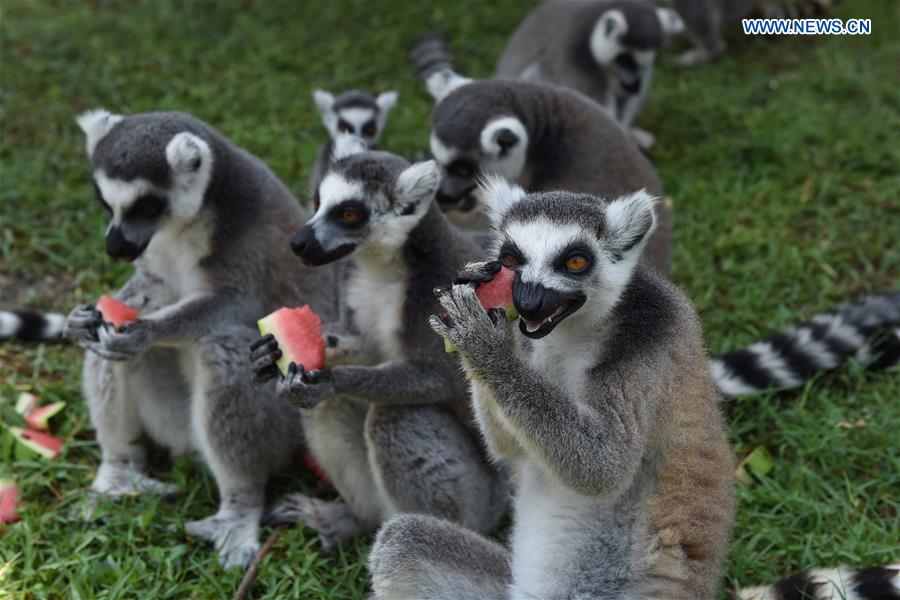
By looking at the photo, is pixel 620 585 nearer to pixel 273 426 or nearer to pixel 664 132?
pixel 273 426

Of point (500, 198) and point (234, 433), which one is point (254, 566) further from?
point (500, 198)

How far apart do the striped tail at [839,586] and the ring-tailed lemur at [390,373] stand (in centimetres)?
121

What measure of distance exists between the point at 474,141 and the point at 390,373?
216cm

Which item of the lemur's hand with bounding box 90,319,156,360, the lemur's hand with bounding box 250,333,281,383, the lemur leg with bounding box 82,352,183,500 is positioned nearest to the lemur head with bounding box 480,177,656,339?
the lemur's hand with bounding box 250,333,281,383

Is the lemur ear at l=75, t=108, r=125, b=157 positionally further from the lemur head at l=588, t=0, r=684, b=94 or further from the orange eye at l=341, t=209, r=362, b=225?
the lemur head at l=588, t=0, r=684, b=94

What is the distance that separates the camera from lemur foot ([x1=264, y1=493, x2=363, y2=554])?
4402 millimetres

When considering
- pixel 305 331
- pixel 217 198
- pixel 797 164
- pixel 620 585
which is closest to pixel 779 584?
pixel 620 585

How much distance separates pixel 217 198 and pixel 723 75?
583 centimetres

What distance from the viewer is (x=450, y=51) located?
9.15 metres

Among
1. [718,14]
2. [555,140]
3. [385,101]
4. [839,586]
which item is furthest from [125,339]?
[718,14]

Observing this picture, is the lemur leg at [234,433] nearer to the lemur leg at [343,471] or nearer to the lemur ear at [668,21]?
the lemur leg at [343,471]

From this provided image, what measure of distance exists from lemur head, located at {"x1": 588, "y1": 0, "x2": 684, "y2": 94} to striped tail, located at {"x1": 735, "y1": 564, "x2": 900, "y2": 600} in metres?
4.82

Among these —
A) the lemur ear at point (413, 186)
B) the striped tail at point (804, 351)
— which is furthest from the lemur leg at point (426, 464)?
the striped tail at point (804, 351)

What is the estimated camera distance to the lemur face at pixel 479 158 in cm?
573
